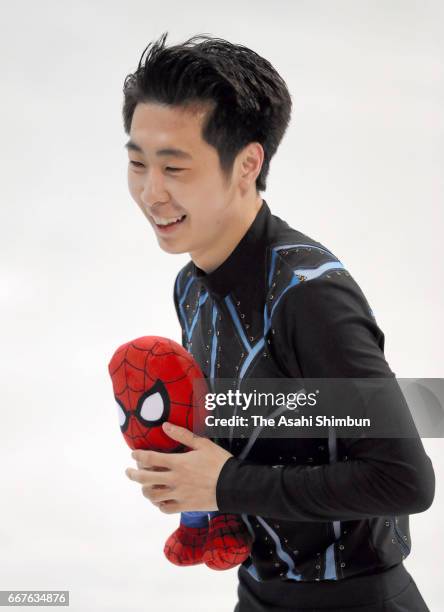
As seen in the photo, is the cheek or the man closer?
the man

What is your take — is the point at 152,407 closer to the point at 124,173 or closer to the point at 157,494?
the point at 157,494

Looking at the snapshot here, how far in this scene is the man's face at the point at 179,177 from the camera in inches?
68.5

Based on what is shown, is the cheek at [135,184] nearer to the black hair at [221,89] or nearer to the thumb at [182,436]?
the black hair at [221,89]

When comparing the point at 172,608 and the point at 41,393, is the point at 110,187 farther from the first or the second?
the point at 172,608

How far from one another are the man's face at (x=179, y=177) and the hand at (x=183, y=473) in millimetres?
360

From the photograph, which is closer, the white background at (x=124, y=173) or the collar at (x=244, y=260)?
the collar at (x=244, y=260)

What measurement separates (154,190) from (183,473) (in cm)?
51

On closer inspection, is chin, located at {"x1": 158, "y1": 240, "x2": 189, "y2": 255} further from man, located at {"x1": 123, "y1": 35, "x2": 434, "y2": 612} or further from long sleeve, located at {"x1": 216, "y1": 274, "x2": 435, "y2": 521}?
long sleeve, located at {"x1": 216, "y1": 274, "x2": 435, "y2": 521}

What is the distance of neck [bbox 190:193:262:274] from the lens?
181cm

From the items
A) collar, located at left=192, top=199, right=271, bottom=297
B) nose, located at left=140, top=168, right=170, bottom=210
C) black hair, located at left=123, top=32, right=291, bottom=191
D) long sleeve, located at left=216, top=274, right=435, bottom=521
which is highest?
black hair, located at left=123, top=32, right=291, bottom=191

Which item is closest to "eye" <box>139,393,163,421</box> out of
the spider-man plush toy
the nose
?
the spider-man plush toy

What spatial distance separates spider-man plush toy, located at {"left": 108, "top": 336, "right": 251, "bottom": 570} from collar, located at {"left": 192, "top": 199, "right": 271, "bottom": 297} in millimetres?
148

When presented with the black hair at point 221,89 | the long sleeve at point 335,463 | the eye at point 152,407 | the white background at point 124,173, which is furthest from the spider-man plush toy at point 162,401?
the white background at point 124,173

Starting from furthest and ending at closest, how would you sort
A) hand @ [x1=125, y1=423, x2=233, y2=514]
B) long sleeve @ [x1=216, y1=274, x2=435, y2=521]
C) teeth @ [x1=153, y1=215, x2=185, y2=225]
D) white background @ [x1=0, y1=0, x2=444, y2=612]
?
white background @ [x1=0, y1=0, x2=444, y2=612] → teeth @ [x1=153, y1=215, x2=185, y2=225] → hand @ [x1=125, y1=423, x2=233, y2=514] → long sleeve @ [x1=216, y1=274, x2=435, y2=521]
